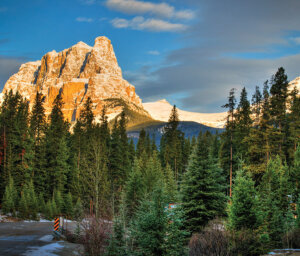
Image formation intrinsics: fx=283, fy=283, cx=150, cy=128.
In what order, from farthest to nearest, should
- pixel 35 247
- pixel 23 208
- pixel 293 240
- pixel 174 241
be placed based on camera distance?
pixel 23 208 < pixel 35 247 < pixel 293 240 < pixel 174 241

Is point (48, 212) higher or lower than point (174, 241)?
lower

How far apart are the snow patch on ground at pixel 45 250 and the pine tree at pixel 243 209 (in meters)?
9.74

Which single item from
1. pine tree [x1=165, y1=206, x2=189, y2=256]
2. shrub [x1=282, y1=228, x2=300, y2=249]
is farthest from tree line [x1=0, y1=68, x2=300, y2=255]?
shrub [x1=282, y1=228, x2=300, y2=249]

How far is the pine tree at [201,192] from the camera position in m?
19.2

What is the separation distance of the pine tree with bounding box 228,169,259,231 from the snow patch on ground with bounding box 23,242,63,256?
9.74m

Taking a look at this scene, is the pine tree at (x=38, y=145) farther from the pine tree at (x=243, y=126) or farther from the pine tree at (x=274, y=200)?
the pine tree at (x=274, y=200)

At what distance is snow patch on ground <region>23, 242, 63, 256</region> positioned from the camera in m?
14.7

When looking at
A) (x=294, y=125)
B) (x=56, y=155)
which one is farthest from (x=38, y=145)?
(x=294, y=125)

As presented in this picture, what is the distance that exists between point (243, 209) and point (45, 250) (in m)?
11.0

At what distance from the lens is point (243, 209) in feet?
49.1

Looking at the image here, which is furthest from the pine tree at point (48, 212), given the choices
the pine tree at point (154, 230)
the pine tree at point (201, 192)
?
the pine tree at point (154, 230)

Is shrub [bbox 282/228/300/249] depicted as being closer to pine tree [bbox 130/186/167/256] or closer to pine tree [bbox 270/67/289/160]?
pine tree [bbox 130/186/167/256]

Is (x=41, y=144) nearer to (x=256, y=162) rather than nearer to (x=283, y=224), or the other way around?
(x=256, y=162)

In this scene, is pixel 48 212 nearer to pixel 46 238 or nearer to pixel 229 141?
pixel 46 238
